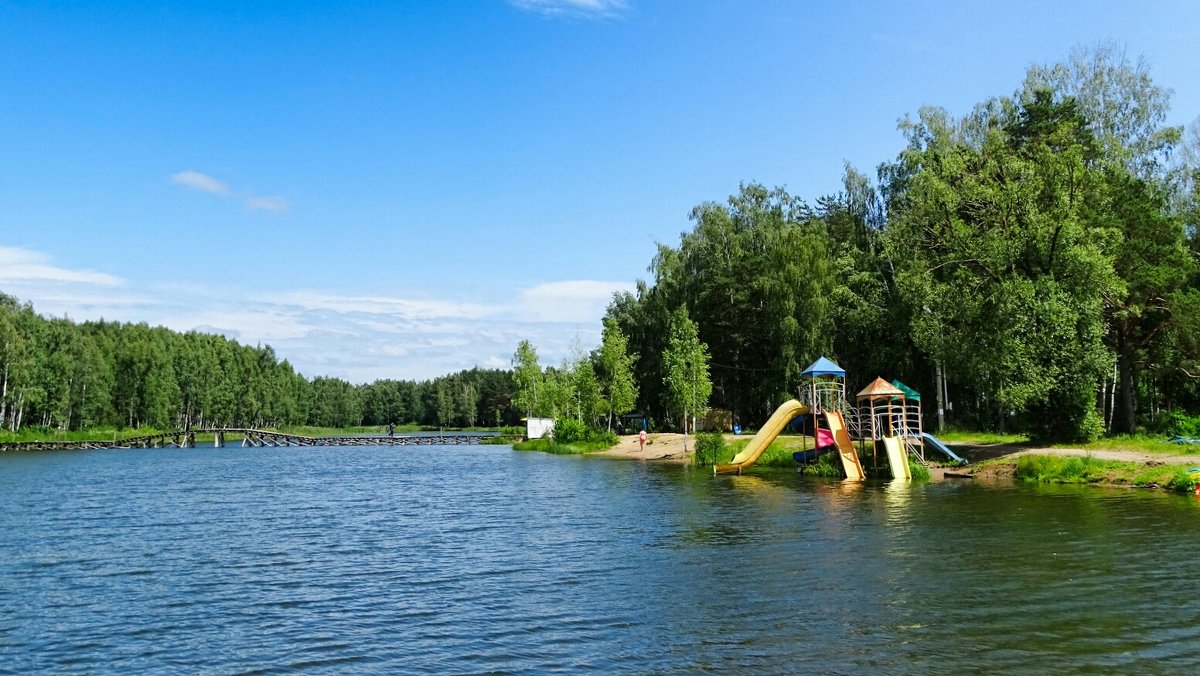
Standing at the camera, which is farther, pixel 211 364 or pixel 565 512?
pixel 211 364

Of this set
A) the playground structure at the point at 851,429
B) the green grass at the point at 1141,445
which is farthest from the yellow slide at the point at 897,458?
the green grass at the point at 1141,445

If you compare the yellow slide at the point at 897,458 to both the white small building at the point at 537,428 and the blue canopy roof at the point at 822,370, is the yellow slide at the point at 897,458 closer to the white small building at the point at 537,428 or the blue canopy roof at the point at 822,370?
the blue canopy roof at the point at 822,370

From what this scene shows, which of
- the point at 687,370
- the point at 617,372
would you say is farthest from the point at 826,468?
the point at 617,372

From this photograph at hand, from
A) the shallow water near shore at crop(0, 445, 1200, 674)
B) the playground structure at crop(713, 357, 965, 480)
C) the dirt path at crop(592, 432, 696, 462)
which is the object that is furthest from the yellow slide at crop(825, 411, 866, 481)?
the dirt path at crop(592, 432, 696, 462)

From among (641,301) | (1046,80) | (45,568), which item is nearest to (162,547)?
(45,568)

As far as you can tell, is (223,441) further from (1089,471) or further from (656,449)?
(1089,471)

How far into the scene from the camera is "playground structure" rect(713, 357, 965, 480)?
4056 centimetres

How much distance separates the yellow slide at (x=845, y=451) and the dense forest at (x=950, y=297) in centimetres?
638

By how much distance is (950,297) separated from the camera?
42750 mm

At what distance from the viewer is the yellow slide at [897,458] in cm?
3919

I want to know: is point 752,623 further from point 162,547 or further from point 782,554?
point 162,547

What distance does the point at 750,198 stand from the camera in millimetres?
79375

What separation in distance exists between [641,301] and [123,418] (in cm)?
8311

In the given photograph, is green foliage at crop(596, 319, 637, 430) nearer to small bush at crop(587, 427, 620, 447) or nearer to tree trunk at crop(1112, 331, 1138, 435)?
small bush at crop(587, 427, 620, 447)
